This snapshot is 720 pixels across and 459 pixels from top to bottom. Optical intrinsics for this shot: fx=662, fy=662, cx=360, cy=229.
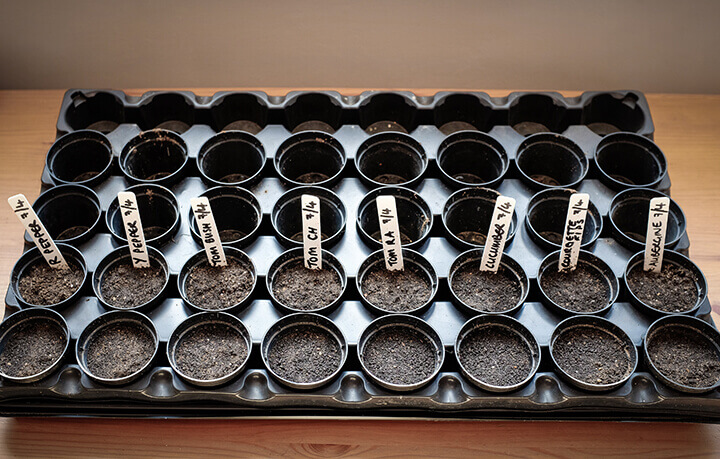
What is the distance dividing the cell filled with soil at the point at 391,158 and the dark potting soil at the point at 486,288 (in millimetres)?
242

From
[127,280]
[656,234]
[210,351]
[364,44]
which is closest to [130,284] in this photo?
[127,280]

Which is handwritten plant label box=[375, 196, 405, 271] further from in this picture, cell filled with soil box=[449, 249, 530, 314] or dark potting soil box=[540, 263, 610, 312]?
dark potting soil box=[540, 263, 610, 312]

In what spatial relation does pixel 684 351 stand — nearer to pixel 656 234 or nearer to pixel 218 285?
pixel 656 234

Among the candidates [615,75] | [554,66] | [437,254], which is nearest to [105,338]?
[437,254]

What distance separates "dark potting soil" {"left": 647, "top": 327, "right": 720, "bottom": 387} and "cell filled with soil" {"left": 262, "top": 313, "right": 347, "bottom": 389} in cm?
55

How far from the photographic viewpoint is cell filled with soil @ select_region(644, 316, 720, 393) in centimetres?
112

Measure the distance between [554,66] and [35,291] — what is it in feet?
4.45

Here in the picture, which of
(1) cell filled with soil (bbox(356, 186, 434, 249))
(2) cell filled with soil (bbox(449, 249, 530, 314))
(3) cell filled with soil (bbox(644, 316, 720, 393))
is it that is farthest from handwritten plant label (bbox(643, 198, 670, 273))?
(1) cell filled with soil (bbox(356, 186, 434, 249))

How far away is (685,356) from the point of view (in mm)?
1157

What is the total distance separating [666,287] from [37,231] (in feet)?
3.83

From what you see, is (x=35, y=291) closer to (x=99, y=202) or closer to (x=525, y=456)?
(x=99, y=202)

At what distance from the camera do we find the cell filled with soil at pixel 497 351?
1126 millimetres


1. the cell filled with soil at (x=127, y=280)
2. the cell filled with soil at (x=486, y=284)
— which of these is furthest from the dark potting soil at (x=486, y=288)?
the cell filled with soil at (x=127, y=280)

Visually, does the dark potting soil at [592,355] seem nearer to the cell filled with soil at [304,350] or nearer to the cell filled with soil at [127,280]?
Answer: the cell filled with soil at [304,350]
